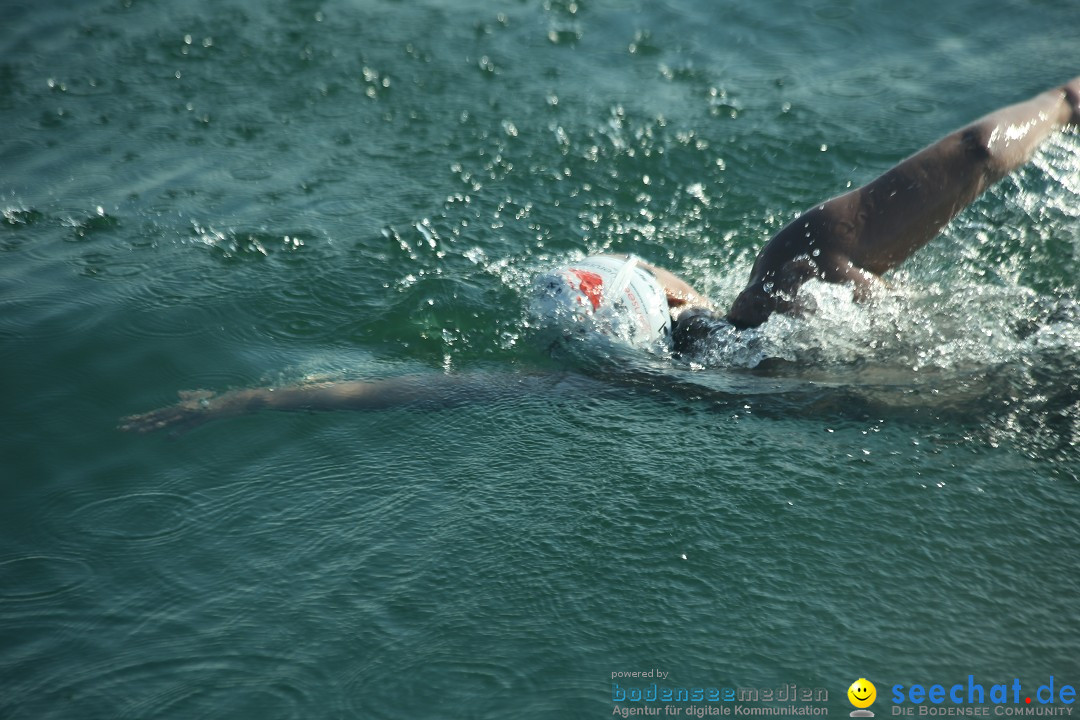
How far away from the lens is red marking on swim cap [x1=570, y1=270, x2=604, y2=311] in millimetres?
5262

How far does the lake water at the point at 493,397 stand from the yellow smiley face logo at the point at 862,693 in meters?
0.03

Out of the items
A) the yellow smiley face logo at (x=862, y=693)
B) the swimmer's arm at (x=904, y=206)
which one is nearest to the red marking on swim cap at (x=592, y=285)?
the swimmer's arm at (x=904, y=206)

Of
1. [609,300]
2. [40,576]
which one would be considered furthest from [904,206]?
[40,576]

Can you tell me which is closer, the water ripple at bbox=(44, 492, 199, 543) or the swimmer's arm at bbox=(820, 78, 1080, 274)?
the water ripple at bbox=(44, 492, 199, 543)

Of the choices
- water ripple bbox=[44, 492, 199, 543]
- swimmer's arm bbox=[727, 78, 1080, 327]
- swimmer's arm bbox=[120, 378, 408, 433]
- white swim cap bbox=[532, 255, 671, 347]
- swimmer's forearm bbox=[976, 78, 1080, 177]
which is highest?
swimmer's forearm bbox=[976, 78, 1080, 177]

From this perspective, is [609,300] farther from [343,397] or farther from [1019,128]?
[1019,128]

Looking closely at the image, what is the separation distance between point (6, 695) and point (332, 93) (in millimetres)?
6007

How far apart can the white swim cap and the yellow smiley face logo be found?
7.57 ft

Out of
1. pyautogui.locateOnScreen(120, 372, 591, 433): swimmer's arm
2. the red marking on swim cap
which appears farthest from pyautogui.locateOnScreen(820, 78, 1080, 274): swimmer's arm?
pyautogui.locateOnScreen(120, 372, 591, 433): swimmer's arm

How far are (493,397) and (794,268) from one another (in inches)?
67.7

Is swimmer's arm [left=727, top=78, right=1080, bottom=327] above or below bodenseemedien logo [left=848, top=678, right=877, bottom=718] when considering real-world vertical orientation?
above

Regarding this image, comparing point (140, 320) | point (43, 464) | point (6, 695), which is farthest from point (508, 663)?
point (140, 320)

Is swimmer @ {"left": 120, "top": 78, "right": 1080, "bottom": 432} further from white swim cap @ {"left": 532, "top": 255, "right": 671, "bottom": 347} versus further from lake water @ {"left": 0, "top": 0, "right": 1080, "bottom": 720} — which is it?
lake water @ {"left": 0, "top": 0, "right": 1080, "bottom": 720}

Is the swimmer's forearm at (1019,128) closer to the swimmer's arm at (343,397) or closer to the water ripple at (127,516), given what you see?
the swimmer's arm at (343,397)
